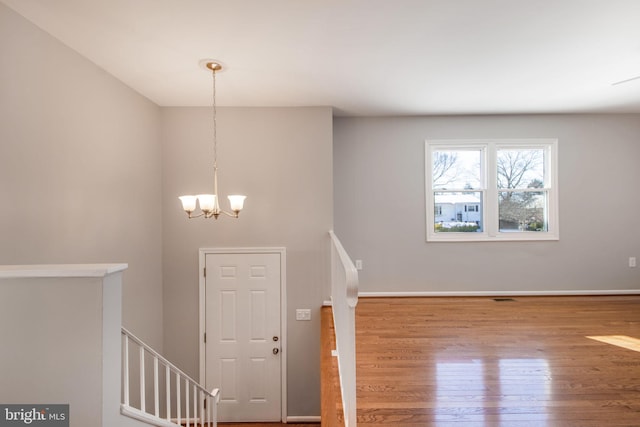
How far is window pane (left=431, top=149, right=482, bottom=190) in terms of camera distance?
416 centimetres

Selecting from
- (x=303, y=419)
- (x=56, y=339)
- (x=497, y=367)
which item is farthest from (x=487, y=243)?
(x=56, y=339)

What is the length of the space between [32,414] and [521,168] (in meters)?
5.15

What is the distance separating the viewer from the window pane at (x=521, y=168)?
4.16 m

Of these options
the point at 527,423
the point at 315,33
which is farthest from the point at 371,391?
the point at 315,33

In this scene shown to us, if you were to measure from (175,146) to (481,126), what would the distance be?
406 cm

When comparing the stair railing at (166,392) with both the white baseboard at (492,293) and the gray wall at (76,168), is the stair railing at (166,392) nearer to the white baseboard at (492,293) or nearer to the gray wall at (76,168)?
the gray wall at (76,168)

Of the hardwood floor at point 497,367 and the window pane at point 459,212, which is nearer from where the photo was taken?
the hardwood floor at point 497,367

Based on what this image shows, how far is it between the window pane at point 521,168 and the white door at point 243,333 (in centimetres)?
331

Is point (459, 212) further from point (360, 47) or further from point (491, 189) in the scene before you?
point (360, 47)

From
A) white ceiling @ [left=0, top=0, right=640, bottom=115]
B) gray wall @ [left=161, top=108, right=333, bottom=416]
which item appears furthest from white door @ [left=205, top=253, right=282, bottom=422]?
white ceiling @ [left=0, top=0, right=640, bottom=115]

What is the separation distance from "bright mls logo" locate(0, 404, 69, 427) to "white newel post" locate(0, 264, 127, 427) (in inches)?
0.9

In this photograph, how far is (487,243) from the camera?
161 inches

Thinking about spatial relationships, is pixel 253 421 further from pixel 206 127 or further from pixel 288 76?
pixel 288 76

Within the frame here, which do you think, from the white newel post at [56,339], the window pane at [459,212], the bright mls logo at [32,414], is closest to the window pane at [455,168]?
the window pane at [459,212]
